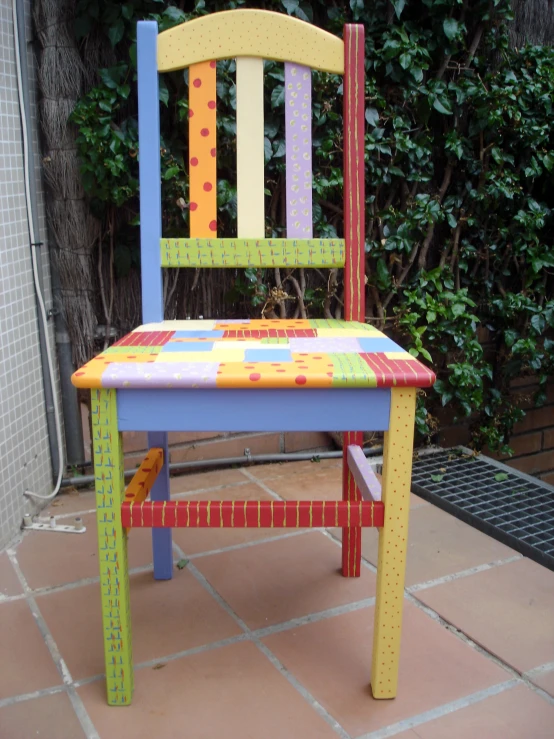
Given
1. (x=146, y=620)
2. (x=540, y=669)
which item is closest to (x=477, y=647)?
(x=540, y=669)

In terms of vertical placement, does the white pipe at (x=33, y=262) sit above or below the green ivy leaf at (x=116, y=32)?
below

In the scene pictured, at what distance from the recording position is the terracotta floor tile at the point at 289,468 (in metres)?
2.21

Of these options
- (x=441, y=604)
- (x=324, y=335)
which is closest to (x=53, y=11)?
(x=324, y=335)

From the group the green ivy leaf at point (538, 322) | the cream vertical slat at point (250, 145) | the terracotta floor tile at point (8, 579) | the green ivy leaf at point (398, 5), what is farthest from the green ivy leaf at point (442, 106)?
the terracotta floor tile at point (8, 579)

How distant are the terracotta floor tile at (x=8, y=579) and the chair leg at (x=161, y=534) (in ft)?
1.01

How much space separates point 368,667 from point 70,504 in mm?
1050

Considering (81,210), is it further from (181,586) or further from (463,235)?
(463,235)

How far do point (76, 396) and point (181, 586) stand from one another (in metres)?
0.78

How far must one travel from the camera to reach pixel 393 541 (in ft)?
3.71

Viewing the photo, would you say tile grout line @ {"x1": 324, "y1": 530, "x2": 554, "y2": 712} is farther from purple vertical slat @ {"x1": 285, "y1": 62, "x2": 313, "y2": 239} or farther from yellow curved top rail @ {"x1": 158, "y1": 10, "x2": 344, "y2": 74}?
yellow curved top rail @ {"x1": 158, "y1": 10, "x2": 344, "y2": 74}

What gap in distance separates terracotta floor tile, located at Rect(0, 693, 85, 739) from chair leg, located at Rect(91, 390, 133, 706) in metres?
0.07

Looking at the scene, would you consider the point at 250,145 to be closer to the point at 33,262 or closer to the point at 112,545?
the point at 33,262

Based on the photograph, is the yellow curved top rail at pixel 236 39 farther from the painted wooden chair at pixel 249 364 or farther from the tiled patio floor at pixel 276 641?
the tiled patio floor at pixel 276 641

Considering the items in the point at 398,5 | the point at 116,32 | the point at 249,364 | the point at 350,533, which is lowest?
the point at 350,533
